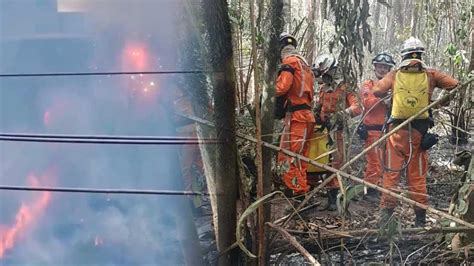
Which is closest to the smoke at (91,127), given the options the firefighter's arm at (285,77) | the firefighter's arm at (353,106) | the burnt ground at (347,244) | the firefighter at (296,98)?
the burnt ground at (347,244)

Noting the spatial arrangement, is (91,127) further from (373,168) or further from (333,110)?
(373,168)

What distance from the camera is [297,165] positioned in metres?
3.79

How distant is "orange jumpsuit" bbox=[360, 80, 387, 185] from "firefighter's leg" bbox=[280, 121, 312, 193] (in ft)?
2.14

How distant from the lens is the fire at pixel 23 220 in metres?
2.41

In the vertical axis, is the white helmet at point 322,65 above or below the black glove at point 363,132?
above

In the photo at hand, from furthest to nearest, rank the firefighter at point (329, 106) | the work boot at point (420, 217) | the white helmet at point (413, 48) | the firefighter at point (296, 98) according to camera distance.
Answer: the firefighter at point (329, 106) → the white helmet at point (413, 48) → the firefighter at point (296, 98) → the work boot at point (420, 217)

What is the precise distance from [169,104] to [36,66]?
2.17 ft

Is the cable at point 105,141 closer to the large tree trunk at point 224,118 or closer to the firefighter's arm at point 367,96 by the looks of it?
the large tree trunk at point 224,118

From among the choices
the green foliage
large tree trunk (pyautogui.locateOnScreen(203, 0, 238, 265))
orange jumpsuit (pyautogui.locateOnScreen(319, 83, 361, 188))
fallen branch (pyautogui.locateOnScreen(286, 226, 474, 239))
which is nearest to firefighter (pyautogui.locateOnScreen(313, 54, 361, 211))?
orange jumpsuit (pyautogui.locateOnScreen(319, 83, 361, 188))

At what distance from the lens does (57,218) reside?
2.44 m

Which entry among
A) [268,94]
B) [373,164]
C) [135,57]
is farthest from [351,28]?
[373,164]

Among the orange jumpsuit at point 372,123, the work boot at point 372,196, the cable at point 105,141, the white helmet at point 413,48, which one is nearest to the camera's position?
the cable at point 105,141

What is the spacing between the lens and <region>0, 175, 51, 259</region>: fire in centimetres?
241

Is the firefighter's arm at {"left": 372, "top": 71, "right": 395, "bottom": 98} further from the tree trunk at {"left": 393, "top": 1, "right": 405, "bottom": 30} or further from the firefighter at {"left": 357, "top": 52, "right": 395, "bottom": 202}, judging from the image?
the tree trunk at {"left": 393, "top": 1, "right": 405, "bottom": 30}
